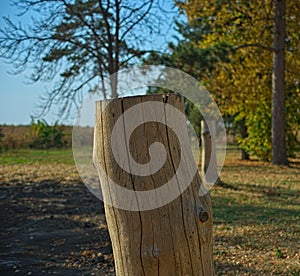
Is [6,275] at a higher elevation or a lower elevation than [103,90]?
lower

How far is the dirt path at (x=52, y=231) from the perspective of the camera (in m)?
5.68

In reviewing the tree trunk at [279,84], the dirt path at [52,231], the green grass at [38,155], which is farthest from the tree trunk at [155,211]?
the green grass at [38,155]

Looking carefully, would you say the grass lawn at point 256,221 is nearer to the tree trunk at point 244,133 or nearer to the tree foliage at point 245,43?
the tree foliage at point 245,43

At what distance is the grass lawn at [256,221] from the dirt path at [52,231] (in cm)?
151

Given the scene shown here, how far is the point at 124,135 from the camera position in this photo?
2336mm

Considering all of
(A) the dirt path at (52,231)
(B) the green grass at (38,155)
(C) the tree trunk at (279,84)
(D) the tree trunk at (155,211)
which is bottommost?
(A) the dirt path at (52,231)

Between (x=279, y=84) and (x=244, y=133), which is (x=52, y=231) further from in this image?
(x=244, y=133)

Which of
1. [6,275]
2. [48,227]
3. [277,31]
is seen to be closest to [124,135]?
[6,275]

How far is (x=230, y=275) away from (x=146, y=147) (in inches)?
123

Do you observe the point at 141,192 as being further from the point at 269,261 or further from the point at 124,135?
the point at 269,261

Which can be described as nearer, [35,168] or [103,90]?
A: [103,90]

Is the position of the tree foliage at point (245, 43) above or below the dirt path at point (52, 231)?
above

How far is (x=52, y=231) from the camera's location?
25.5 ft

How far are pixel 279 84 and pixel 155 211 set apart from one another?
15.6 meters
